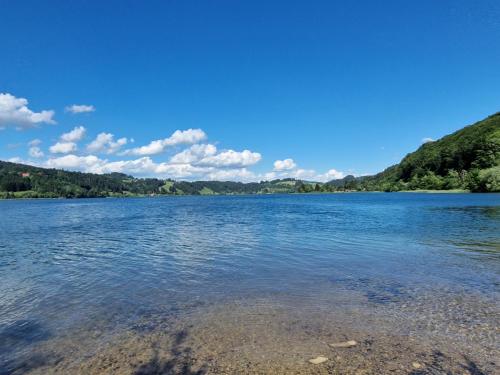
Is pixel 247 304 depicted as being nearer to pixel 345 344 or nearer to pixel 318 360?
pixel 345 344

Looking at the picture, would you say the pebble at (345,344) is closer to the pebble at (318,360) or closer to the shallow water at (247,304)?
the shallow water at (247,304)

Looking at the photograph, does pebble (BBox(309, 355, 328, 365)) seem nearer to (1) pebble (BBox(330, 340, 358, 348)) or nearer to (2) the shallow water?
(2) the shallow water

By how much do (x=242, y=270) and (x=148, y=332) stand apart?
864 cm

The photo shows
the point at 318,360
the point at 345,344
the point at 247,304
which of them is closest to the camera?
the point at 318,360

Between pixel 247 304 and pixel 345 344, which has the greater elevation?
pixel 345 344

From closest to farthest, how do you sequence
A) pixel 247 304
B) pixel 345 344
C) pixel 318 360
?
pixel 318 360 < pixel 345 344 < pixel 247 304

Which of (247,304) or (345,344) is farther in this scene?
(247,304)

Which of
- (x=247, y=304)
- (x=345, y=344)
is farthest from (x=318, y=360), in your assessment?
(x=247, y=304)

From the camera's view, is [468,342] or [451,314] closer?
[468,342]

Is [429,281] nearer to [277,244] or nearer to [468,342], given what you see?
[468,342]

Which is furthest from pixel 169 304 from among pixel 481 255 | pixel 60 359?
pixel 481 255

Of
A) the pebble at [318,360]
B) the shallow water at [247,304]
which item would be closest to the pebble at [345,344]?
the shallow water at [247,304]

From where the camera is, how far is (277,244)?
27547 millimetres

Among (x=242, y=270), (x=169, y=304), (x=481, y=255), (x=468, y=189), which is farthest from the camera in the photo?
(x=468, y=189)
